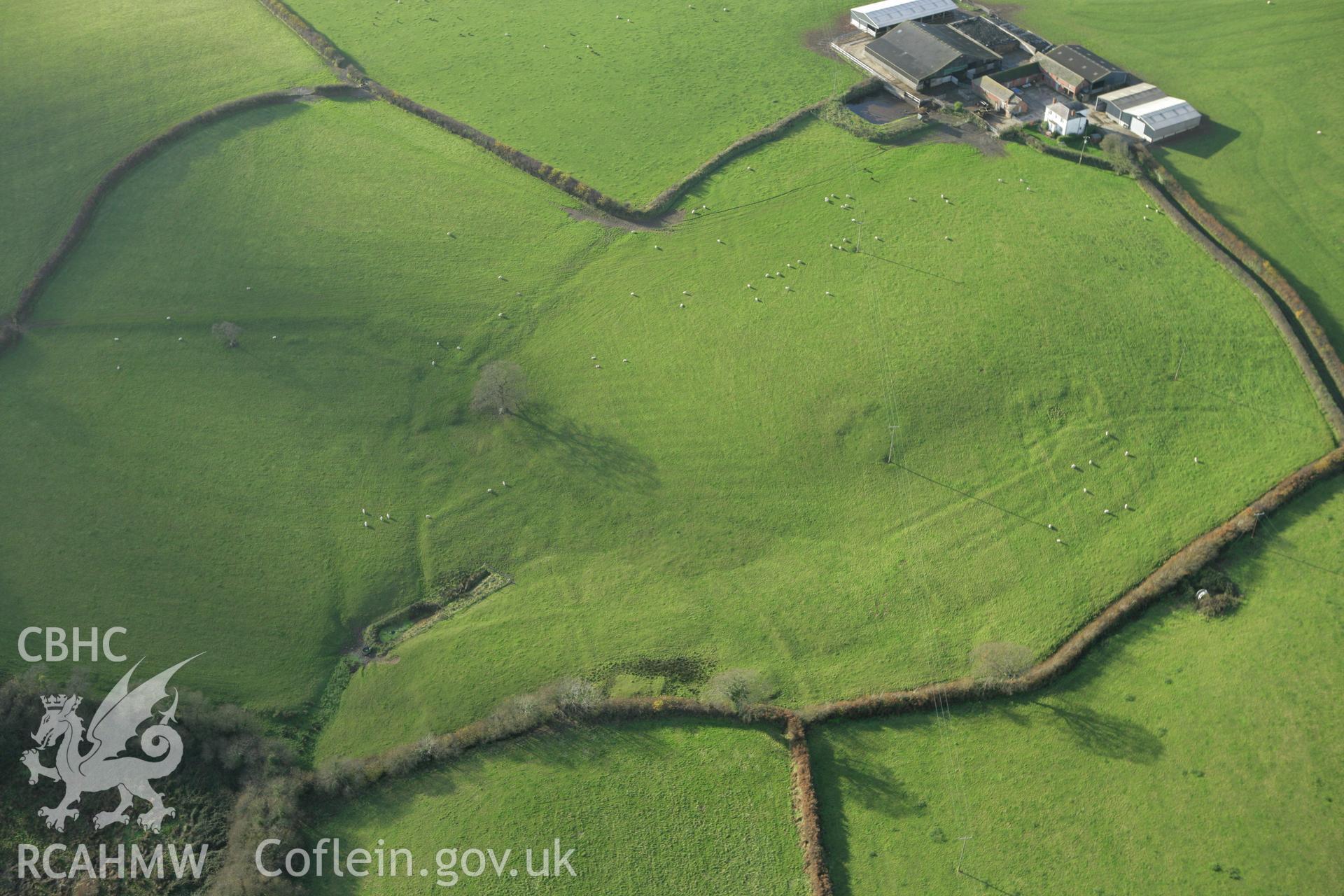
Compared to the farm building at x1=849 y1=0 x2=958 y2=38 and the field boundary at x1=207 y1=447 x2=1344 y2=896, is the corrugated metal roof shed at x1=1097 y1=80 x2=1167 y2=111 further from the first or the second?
the field boundary at x1=207 y1=447 x2=1344 y2=896

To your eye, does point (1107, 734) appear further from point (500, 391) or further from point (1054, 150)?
point (1054, 150)

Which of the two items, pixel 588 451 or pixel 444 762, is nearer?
pixel 444 762

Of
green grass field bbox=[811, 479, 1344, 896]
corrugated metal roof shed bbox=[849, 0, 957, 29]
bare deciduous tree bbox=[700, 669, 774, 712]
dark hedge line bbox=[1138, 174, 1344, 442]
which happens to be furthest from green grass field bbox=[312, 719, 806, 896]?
corrugated metal roof shed bbox=[849, 0, 957, 29]

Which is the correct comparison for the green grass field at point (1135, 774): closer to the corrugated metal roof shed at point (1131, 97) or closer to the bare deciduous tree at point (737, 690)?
the bare deciduous tree at point (737, 690)

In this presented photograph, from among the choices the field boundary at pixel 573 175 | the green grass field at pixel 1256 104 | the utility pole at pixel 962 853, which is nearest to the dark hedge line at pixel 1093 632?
the utility pole at pixel 962 853

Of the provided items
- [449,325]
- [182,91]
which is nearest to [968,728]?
[449,325]

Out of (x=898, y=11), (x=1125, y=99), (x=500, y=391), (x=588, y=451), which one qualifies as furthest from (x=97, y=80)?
(x=1125, y=99)

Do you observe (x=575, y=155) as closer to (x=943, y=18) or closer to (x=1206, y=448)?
(x=943, y=18)
